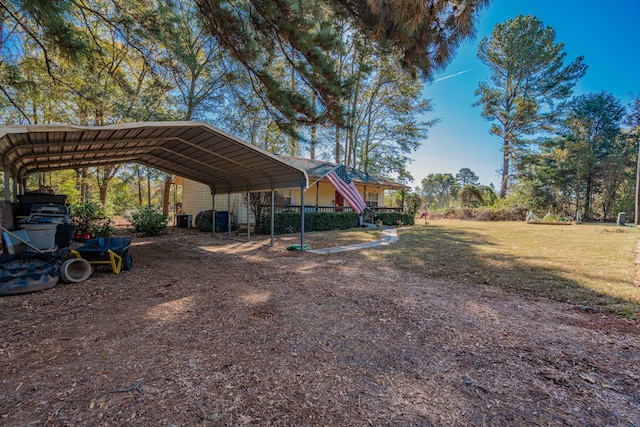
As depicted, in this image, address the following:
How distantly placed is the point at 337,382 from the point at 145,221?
1140 cm

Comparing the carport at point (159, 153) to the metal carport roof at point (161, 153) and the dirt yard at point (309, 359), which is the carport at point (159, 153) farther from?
the dirt yard at point (309, 359)

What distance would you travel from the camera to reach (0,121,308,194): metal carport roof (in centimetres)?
523

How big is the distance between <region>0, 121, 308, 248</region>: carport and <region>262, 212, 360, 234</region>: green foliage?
261cm

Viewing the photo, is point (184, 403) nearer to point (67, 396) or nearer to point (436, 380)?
point (67, 396)

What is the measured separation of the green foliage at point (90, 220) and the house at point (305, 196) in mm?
5259

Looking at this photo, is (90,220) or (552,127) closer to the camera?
(90,220)

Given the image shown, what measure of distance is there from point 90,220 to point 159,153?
3754 mm

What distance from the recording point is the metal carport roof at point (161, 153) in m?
5.23

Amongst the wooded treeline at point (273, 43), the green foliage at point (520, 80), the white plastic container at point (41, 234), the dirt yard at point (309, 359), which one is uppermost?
the green foliage at point (520, 80)

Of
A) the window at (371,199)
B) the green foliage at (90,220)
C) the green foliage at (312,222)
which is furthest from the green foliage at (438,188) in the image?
the green foliage at (90,220)

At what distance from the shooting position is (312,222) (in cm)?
1348

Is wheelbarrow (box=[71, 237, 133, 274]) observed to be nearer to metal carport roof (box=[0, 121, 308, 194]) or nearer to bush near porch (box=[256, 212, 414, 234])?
metal carport roof (box=[0, 121, 308, 194])

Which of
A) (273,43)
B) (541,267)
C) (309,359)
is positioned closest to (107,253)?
(309,359)

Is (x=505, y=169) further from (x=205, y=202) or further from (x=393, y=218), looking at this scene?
(x=205, y=202)
